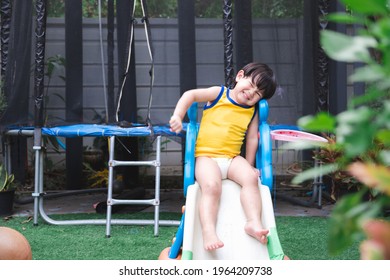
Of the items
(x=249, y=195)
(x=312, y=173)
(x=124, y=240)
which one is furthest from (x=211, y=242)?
(x=312, y=173)

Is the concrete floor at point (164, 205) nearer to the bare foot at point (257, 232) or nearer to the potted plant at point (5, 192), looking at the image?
the potted plant at point (5, 192)

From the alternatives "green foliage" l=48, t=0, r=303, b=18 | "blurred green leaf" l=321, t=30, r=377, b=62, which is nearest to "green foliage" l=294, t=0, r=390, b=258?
"blurred green leaf" l=321, t=30, r=377, b=62

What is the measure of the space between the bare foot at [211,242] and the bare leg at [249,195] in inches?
6.6

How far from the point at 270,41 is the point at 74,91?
5.25ft

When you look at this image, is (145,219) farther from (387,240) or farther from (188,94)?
(387,240)

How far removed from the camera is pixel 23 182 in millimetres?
5293

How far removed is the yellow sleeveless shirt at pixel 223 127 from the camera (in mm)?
3086

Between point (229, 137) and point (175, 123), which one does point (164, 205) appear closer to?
point (229, 137)

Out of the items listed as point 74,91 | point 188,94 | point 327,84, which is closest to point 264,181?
point 188,94

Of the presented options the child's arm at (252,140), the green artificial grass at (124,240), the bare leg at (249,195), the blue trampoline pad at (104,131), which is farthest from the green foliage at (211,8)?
the bare leg at (249,195)

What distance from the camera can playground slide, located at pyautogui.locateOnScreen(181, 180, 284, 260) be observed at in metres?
2.67

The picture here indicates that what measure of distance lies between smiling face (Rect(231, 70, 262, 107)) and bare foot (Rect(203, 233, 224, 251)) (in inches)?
31.5

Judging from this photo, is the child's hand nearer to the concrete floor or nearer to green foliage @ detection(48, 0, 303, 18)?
the concrete floor

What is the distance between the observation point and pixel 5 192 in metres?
4.38
